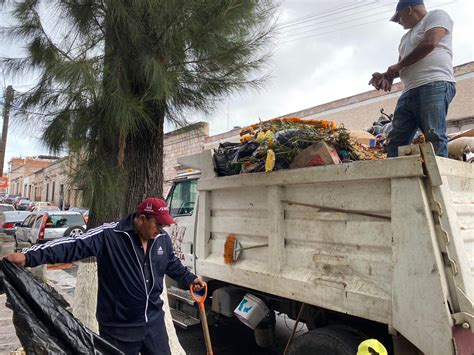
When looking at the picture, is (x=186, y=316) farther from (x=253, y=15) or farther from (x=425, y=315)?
(x=253, y=15)

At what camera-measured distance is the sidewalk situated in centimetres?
416

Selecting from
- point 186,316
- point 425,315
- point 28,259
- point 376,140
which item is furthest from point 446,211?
point 186,316

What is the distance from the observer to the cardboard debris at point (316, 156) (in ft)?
8.91

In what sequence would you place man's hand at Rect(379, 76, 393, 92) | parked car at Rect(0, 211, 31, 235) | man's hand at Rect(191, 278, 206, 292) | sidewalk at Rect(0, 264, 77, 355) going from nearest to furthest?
man's hand at Rect(191, 278, 206, 292) < man's hand at Rect(379, 76, 393, 92) < sidewalk at Rect(0, 264, 77, 355) < parked car at Rect(0, 211, 31, 235)

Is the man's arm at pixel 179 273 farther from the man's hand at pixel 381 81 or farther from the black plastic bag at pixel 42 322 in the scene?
the man's hand at pixel 381 81

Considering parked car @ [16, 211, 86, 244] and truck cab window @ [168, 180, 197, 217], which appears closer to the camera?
truck cab window @ [168, 180, 197, 217]

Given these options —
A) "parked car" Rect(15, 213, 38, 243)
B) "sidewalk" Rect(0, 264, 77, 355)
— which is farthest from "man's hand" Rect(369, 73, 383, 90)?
"parked car" Rect(15, 213, 38, 243)

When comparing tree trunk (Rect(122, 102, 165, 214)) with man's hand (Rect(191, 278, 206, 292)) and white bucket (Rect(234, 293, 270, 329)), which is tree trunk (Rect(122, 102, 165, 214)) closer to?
man's hand (Rect(191, 278, 206, 292))

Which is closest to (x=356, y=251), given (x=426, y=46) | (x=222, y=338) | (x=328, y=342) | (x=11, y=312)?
(x=328, y=342)

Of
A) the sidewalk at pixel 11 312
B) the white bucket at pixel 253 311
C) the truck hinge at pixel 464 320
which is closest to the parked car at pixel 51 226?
the sidewalk at pixel 11 312

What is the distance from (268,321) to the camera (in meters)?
3.60

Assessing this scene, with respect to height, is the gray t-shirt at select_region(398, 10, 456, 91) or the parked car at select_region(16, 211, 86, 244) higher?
the gray t-shirt at select_region(398, 10, 456, 91)

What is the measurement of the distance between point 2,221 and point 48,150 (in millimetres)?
15118

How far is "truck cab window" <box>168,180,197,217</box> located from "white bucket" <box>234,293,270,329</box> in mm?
1401
